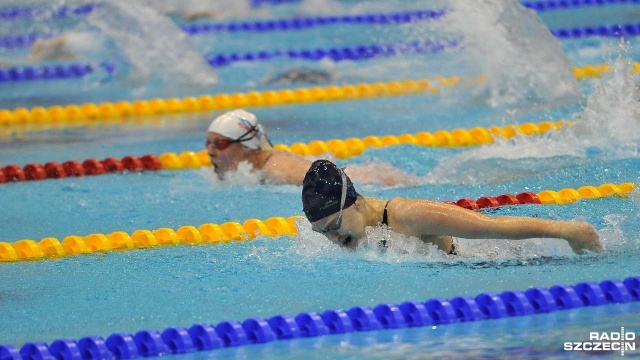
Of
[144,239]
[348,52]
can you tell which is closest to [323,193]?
[144,239]

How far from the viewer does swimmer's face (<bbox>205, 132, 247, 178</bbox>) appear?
6.02 metres

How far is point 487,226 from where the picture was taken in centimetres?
394

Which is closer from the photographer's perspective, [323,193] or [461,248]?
[323,193]

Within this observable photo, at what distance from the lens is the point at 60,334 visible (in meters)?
3.84

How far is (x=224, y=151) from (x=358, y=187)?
30.8 inches

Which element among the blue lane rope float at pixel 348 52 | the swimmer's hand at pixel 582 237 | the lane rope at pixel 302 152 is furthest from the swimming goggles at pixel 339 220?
the blue lane rope float at pixel 348 52

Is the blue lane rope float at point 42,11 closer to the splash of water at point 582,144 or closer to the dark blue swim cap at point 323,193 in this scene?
the splash of water at point 582,144

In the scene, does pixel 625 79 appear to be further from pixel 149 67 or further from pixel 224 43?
pixel 224 43

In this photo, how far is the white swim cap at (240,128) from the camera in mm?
5996

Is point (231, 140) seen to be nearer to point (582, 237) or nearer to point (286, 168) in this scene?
point (286, 168)

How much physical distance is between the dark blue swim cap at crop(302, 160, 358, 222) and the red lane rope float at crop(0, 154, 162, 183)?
2899 mm

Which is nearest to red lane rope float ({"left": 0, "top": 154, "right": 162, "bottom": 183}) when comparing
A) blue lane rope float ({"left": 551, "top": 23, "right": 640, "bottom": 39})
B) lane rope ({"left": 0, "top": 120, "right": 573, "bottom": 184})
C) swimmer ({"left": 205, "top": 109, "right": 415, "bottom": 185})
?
lane rope ({"left": 0, "top": 120, "right": 573, "bottom": 184})

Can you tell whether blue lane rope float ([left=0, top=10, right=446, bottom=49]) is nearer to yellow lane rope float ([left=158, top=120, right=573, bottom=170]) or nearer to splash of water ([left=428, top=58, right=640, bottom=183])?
yellow lane rope float ([left=158, top=120, right=573, bottom=170])

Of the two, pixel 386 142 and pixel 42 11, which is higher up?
pixel 42 11
